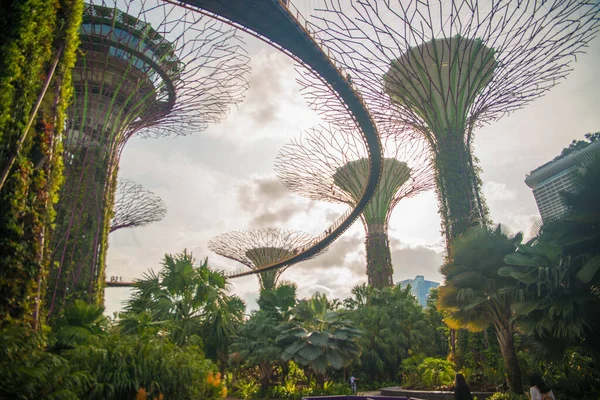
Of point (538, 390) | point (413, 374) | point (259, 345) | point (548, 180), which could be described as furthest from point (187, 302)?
point (548, 180)

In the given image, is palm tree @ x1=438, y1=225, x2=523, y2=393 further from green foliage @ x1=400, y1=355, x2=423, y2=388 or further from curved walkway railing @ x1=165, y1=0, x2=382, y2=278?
curved walkway railing @ x1=165, y1=0, x2=382, y2=278

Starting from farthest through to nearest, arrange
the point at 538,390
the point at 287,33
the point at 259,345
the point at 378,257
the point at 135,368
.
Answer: the point at 378,257 → the point at 259,345 → the point at 287,33 → the point at 135,368 → the point at 538,390

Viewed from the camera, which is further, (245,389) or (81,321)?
(245,389)

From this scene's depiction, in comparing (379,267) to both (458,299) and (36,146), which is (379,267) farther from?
(36,146)

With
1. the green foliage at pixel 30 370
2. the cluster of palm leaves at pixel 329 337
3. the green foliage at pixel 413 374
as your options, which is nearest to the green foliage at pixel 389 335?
the cluster of palm leaves at pixel 329 337

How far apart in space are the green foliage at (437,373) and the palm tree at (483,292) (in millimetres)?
2671

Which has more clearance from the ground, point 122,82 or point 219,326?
point 122,82

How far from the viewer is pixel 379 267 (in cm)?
2859

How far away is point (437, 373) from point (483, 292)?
14.6ft

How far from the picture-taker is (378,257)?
28672 millimetres

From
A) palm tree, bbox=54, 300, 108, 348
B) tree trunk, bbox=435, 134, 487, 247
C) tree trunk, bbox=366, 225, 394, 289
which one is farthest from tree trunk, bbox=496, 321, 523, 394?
tree trunk, bbox=366, 225, 394, 289

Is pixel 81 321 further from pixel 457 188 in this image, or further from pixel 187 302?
pixel 457 188

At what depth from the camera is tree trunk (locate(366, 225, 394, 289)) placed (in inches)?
1117

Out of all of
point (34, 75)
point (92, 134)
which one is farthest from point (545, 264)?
point (92, 134)
